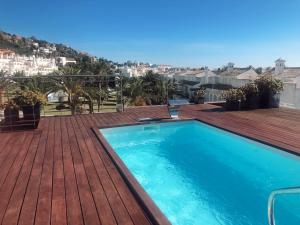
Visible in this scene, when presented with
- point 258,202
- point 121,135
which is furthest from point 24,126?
point 258,202

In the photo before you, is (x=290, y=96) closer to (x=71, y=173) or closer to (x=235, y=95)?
(x=235, y=95)

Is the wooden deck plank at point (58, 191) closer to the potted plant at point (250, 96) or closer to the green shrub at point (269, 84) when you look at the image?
the potted plant at point (250, 96)

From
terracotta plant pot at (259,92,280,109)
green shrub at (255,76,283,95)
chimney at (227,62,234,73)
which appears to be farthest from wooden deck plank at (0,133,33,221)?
chimney at (227,62,234,73)

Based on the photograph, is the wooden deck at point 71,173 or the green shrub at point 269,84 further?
the green shrub at point 269,84

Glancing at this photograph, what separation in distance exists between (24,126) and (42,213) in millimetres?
4158

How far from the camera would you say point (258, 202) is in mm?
3980

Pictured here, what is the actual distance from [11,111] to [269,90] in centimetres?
735

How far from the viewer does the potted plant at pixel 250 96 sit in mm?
8867

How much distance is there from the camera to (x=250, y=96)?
9047 mm

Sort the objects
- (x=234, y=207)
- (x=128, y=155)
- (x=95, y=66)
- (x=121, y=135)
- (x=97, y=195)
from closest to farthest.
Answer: (x=97, y=195) → (x=234, y=207) → (x=128, y=155) → (x=121, y=135) → (x=95, y=66)

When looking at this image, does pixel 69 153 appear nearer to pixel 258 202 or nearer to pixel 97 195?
pixel 97 195

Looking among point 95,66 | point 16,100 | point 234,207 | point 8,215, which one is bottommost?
point 234,207

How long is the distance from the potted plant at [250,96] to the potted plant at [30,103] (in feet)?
19.4

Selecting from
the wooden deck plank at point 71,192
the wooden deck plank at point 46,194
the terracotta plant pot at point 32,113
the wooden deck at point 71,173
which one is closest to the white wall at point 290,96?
the wooden deck at point 71,173
